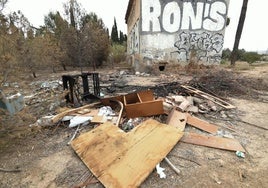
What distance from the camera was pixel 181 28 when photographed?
1066cm

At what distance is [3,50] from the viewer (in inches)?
131

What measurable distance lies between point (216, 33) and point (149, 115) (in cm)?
1005

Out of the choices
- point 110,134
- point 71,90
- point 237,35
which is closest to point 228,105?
point 110,134

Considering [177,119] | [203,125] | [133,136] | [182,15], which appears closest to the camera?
[133,136]

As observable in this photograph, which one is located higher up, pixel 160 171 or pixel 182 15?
pixel 182 15

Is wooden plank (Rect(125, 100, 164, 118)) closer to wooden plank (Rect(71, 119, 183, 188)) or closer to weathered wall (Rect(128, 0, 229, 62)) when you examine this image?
wooden plank (Rect(71, 119, 183, 188))

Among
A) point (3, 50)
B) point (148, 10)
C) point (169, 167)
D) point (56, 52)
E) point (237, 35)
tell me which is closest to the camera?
point (169, 167)

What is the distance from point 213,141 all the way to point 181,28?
30.4ft

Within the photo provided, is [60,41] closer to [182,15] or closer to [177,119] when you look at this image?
[182,15]

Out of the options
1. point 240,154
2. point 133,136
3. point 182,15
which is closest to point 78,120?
point 133,136

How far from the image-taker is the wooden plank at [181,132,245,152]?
9.41 ft

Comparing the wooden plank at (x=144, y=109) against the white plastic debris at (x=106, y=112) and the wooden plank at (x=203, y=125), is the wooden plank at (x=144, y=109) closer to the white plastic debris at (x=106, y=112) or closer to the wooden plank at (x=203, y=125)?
the white plastic debris at (x=106, y=112)

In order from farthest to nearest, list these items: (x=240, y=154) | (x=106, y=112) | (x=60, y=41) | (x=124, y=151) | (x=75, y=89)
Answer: (x=60, y=41) < (x=75, y=89) < (x=106, y=112) < (x=240, y=154) < (x=124, y=151)

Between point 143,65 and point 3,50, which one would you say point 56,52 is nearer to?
point 143,65
